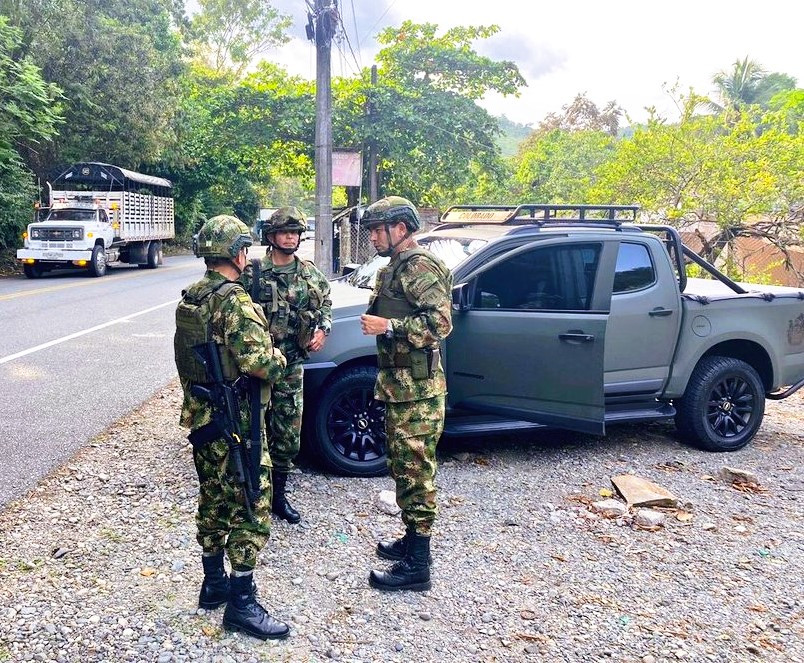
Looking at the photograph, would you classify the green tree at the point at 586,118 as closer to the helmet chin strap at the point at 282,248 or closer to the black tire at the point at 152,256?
the black tire at the point at 152,256

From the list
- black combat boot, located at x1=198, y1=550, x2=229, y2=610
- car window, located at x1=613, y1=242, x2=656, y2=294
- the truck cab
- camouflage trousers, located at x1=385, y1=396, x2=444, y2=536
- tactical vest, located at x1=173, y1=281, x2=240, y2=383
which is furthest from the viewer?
the truck cab

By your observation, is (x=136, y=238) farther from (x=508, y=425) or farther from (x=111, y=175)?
(x=508, y=425)

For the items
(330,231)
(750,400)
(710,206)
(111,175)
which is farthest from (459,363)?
(111,175)

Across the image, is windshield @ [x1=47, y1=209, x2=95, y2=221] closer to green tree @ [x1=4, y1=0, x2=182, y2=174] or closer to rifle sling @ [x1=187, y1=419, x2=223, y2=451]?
green tree @ [x1=4, y1=0, x2=182, y2=174]

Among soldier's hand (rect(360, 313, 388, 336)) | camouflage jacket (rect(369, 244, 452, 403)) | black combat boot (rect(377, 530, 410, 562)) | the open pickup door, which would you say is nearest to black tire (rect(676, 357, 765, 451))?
the open pickup door

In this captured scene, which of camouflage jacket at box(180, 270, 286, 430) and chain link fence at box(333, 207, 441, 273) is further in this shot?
chain link fence at box(333, 207, 441, 273)

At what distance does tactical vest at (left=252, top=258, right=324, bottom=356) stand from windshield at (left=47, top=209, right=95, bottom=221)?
51.6 feet

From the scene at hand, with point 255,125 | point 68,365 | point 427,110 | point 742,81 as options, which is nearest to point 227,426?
point 68,365

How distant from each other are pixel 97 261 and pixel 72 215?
5.15 feet

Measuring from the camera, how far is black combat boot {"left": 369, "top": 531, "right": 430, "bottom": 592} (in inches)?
121

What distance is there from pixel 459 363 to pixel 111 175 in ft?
62.7

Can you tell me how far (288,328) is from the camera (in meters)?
3.66

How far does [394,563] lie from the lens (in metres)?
3.26

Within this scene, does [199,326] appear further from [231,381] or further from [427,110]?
[427,110]
